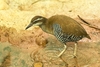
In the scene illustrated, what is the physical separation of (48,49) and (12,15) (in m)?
1.16

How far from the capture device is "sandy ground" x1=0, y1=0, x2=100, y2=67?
538 centimetres

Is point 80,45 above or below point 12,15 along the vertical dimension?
below

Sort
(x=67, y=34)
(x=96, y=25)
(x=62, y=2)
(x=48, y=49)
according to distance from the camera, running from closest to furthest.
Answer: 1. (x=67, y=34)
2. (x=48, y=49)
3. (x=96, y=25)
4. (x=62, y=2)

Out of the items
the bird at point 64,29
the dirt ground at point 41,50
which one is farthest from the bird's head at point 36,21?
the dirt ground at point 41,50

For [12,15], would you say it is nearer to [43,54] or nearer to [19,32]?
[19,32]

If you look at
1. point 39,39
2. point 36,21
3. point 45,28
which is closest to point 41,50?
point 39,39

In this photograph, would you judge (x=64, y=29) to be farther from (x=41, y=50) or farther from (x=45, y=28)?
(x=41, y=50)

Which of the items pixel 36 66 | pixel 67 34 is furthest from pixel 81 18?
pixel 36 66

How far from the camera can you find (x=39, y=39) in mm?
5742

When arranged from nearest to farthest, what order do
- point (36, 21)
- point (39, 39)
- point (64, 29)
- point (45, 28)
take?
point (64, 29) < point (36, 21) < point (45, 28) < point (39, 39)

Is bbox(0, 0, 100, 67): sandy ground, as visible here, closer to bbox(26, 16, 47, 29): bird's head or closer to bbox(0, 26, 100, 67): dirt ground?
bbox(0, 26, 100, 67): dirt ground

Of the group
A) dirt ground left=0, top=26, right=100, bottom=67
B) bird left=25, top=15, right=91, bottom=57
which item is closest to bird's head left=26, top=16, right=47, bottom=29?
bird left=25, top=15, right=91, bottom=57

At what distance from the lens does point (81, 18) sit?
20.8 ft

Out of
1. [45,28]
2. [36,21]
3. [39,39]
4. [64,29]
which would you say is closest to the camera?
[64,29]
